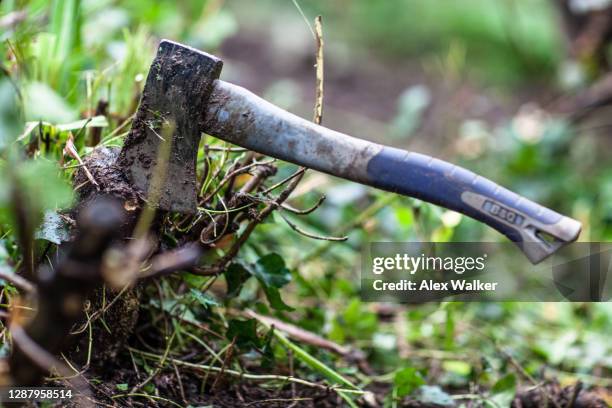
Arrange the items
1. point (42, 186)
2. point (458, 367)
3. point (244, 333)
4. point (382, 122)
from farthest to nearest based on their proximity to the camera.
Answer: point (382, 122) → point (458, 367) → point (244, 333) → point (42, 186)

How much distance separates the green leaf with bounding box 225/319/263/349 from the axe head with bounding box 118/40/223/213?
0.19 meters

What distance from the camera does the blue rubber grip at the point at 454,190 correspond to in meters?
0.71

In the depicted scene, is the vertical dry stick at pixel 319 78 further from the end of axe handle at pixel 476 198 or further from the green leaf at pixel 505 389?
the green leaf at pixel 505 389

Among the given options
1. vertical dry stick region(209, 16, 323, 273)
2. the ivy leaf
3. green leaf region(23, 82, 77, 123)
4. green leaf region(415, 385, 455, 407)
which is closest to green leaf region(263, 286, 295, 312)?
Result: the ivy leaf

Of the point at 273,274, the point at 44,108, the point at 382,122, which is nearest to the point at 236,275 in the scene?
the point at 273,274

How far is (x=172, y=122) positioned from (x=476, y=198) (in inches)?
12.5

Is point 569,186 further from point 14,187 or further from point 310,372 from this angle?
point 14,187

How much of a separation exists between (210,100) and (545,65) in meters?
3.15

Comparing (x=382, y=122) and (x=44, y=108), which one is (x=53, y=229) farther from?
(x=382, y=122)

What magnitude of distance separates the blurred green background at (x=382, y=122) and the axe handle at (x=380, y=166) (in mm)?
185

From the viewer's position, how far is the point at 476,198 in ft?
2.34

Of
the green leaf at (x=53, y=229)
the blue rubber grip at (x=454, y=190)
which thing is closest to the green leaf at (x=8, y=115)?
the green leaf at (x=53, y=229)

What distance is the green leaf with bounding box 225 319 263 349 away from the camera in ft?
2.86

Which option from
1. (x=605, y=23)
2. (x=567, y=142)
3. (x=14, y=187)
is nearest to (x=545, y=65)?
(x=605, y=23)
